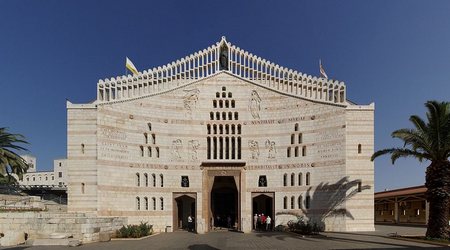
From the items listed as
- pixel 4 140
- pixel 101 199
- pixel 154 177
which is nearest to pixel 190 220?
pixel 154 177

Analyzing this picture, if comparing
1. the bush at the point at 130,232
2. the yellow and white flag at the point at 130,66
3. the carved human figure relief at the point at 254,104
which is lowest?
the bush at the point at 130,232

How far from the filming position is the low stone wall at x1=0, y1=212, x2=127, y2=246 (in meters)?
24.2

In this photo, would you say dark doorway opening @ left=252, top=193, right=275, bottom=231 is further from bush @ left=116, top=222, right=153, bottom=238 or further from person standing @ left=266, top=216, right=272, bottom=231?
bush @ left=116, top=222, right=153, bottom=238

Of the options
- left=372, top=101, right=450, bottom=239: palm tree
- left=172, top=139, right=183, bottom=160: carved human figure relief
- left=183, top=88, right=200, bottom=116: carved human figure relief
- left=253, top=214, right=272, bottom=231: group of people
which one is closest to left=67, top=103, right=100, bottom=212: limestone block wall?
left=172, top=139, right=183, bottom=160: carved human figure relief

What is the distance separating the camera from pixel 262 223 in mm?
36250

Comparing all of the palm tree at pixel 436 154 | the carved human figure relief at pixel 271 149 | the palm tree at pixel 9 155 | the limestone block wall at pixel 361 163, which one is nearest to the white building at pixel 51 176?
the palm tree at pixel 9 155

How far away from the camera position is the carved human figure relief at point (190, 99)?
36.4 m

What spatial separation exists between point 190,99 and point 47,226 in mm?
17502

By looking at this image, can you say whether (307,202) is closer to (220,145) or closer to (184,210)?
(220,145)

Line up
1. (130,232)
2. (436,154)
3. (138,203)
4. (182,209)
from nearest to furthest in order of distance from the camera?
1. (436,154)
2. (130,232)
3. (138,203)
4. (182,209)

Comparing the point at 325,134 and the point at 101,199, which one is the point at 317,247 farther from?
the point at 101,199

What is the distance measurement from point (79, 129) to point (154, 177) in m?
8.31

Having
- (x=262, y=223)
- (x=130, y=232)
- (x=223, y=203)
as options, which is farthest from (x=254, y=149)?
(x=130, y=232)

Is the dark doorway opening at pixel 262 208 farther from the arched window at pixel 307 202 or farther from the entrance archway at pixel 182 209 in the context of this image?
the entrance archway at pixel 182 209
